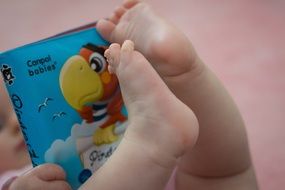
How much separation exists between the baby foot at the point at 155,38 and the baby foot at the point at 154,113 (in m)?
0.07

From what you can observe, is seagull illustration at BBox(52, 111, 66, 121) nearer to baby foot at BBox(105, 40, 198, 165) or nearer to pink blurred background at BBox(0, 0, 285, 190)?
baby foot at BBox(105, 40, 198, 165)

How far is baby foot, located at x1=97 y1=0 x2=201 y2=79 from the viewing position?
0.50m

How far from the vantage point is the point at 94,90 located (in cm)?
53

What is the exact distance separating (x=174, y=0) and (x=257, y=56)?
0.21 metres

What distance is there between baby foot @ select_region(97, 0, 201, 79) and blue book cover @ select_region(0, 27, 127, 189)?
0.03m

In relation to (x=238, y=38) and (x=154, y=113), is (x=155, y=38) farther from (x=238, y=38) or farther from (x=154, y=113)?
(x=238, y=38)

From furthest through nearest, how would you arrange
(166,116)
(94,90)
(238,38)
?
(238,38) < (94,90) < (166,116)

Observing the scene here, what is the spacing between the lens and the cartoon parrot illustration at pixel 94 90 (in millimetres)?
514

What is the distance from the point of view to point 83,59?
20.6 inches

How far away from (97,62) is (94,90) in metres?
0.03

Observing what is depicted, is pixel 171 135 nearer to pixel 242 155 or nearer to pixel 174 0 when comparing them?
pixel 242 155

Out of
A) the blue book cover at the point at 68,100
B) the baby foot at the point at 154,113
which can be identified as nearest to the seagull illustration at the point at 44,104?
the blue book cover at the point at 68,100

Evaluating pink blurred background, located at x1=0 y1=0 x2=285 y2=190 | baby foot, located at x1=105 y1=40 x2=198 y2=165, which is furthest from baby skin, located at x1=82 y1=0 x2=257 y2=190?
pink blurred background, located at x1=0 y1=0 x2=285 y2=190

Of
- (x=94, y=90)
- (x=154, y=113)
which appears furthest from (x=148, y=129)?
(x=94, y=90)
